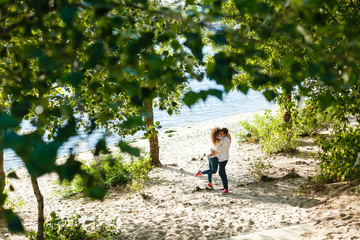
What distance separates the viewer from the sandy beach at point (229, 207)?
4777 mm

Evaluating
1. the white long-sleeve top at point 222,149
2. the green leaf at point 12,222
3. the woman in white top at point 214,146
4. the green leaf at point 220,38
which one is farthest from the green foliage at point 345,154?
the green leaf at point 12,222

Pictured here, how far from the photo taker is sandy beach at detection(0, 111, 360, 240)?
15.7 ft

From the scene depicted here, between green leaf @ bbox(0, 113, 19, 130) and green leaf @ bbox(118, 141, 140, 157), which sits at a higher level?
green leaf @ bbox(0, 113, 19, 130)

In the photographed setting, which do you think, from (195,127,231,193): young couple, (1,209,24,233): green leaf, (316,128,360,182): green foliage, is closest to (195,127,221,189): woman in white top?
(195,127,231,193): young couple

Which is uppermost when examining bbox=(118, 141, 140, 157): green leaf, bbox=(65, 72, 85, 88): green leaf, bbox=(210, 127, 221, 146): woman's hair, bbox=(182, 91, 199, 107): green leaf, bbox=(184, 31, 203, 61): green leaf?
bbox=(184, 31, 203, 61): green leaf

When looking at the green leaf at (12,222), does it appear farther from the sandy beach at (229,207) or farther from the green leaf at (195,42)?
the sandy beach at (229,207)

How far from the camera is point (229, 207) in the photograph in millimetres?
6648

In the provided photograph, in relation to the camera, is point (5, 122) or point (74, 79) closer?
point (5, 122)

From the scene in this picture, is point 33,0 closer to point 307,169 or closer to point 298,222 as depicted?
point 298,222

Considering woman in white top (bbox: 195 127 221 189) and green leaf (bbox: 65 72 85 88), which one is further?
woman in white top (bbox: 195 127 221 189)

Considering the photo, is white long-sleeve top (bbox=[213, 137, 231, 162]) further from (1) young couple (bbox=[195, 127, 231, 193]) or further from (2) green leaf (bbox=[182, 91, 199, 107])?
(2) green leaf (bbox=[182, 91, 199, 107])

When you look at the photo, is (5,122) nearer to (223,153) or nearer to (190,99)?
(190,99)

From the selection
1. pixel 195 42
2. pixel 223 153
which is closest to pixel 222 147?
pixel 223 153

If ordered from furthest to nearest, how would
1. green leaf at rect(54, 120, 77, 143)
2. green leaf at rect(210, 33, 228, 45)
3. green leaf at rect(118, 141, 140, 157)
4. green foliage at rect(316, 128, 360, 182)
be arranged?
green foliage at rect(316, 128, 360, 182) → green leaf at rect(210, 33, 228, 45) → green leaf at rect(118, 141, 140, 157) → green leaf at rect(54, 120, 77, 143)
